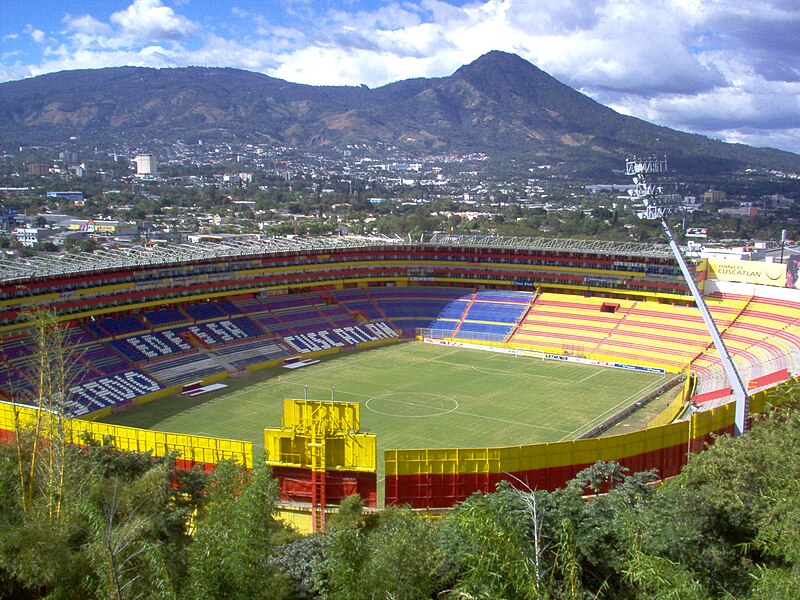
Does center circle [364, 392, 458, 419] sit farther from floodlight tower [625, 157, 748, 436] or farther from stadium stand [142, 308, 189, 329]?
stadium stand [142, 308, 189, 329]

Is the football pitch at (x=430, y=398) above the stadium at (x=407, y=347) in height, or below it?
below

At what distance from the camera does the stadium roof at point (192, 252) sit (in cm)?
4612

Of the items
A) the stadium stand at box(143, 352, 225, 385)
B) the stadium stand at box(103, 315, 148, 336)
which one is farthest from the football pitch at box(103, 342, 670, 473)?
Answer: the stadium stand at box(103, 315, 148, 336)

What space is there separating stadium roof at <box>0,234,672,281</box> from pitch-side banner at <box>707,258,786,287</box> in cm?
377

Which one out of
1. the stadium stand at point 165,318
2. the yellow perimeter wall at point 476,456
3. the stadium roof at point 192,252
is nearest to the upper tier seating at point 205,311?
the stadium stand at point 165,318

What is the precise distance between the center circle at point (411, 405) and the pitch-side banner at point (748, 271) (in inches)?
1038

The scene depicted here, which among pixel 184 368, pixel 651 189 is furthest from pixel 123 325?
pixel 651 189

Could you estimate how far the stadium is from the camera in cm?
2325

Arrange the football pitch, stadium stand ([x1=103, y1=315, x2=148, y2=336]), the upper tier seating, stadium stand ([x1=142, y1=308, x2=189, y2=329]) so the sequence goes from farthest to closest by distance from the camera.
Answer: the upper tier seating → stadium stand ([x1=142, y1=308, x2=189, y2=329]) → stadium stand ([x1=103, y1=315, x2=148, y2=336]) → the football pitch

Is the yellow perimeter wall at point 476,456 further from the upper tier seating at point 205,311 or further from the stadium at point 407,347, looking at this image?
the upper tier seating at point 205,311

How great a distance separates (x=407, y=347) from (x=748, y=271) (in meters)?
26.1

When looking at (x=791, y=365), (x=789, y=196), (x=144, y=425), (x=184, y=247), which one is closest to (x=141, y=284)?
(x=184, y=247)

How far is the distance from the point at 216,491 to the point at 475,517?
6566 millimetres

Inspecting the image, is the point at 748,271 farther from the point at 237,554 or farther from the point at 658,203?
the point at 237,554
